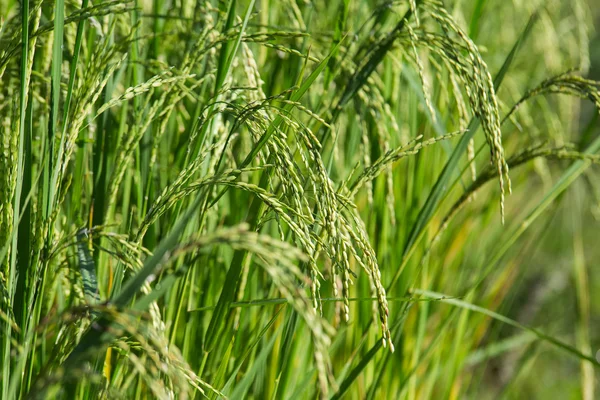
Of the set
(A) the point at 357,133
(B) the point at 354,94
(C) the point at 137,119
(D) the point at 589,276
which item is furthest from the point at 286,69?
(D) the point at 589,276

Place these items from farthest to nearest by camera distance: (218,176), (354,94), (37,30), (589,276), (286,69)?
(589,276)
(286,69)
(354,94)
(37,30)
(218,176)

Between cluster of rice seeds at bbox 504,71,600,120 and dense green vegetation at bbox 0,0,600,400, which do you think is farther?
cluster of rice seeds at bbox 504,71,600,120

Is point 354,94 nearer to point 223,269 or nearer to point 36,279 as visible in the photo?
point 223,269

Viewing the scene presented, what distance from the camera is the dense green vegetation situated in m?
0.61

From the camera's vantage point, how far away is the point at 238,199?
98 cm

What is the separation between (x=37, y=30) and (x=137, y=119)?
143mm

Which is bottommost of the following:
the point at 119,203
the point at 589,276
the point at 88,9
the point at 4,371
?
the point at 589,276

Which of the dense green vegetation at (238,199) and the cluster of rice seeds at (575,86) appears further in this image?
the cluster of rice seeds at (575,86)

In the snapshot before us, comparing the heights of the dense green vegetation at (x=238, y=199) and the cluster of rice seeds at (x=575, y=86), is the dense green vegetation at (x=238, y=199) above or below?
below

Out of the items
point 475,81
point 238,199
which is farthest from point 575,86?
point 238,199

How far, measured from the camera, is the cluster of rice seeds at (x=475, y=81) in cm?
69

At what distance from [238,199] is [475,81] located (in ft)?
1.36

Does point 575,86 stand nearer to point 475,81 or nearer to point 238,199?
point 475,81

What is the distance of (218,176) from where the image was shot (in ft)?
1.88
